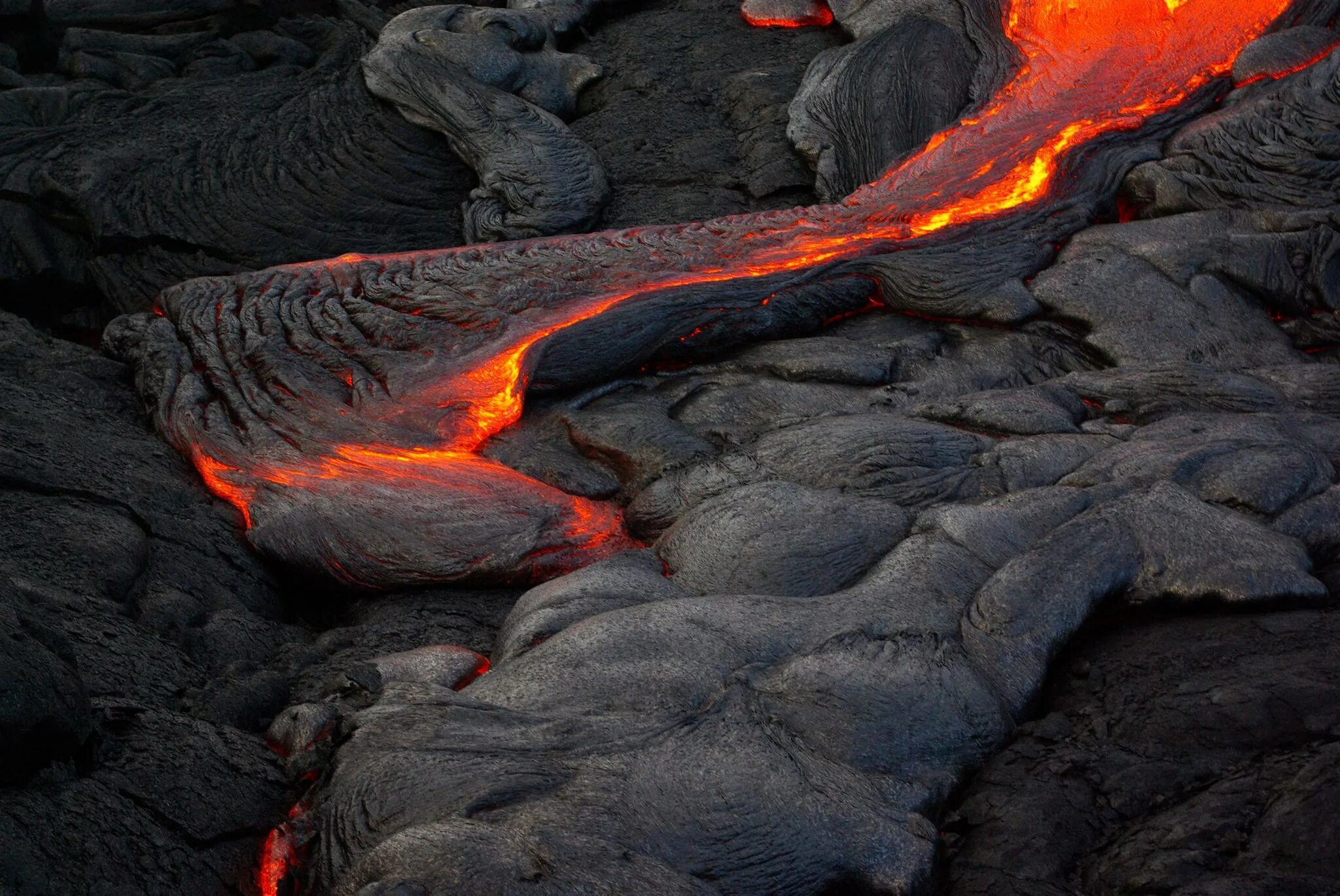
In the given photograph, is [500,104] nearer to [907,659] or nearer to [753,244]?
[753,244]

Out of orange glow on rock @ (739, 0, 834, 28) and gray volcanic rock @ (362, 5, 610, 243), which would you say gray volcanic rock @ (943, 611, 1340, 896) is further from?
orange glow on rock @ (739, 0, 834, 28)

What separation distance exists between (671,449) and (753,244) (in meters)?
1.92

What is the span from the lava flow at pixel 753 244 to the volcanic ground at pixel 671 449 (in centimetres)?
4

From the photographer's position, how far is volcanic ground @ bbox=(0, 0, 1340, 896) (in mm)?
3371

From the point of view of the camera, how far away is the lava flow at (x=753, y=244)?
546 centimetres

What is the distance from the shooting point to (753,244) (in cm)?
695

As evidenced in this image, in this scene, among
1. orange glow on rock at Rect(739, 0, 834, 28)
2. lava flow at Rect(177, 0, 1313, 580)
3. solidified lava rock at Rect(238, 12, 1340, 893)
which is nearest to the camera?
solidified lava rock at Rect(238, 12, 1340, 893)

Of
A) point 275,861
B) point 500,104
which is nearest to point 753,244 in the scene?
point 500,104

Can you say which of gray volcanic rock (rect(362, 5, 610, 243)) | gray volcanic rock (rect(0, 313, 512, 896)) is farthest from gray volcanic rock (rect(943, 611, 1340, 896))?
gray volcanic rock (rect(362, 5, 610, 243))

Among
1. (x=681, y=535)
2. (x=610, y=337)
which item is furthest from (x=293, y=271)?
(x=681, y=535)

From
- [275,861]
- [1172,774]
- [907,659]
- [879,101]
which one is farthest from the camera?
[879,101]

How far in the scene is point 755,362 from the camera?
19.9 feet

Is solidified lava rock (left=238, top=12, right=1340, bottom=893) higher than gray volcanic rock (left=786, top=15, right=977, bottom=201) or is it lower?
lower

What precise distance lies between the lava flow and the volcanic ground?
1.4 inches
